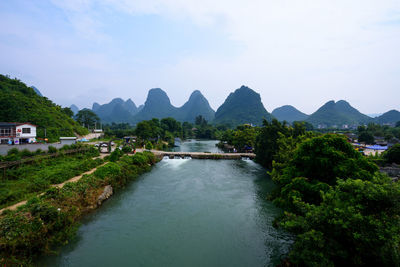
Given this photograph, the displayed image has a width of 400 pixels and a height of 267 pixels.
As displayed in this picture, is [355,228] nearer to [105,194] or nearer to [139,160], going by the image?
[105,194]

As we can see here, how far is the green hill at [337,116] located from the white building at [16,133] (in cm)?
17391

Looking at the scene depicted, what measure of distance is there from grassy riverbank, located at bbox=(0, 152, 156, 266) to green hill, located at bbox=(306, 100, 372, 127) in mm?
174267

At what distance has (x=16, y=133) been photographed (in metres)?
28.4

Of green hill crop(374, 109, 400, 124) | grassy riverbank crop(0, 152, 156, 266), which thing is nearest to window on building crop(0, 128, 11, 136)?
grassy riverbank crop(0, 152, 156, 266)

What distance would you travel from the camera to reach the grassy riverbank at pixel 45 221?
838cm

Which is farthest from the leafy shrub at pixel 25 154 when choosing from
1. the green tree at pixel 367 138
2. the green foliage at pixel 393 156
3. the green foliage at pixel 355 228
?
the green tree at pixel 367 138

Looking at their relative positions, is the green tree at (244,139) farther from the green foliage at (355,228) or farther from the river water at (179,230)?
the green foliage at (355,228)

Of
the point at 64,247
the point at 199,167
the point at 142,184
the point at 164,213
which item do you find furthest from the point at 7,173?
the point at 199,167

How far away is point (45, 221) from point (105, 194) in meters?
6.61

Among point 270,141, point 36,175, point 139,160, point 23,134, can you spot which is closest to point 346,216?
point 36,175

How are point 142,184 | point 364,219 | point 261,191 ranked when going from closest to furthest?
point 364,219 < point 261,191 < point 142,184

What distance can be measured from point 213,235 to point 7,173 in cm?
1627

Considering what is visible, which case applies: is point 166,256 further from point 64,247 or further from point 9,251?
point 9,251

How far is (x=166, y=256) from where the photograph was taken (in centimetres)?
994
